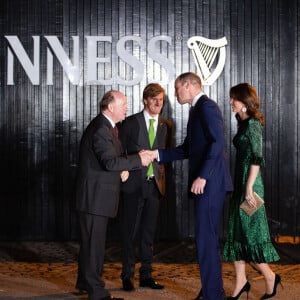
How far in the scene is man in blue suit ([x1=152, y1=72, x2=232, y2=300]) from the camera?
18.5 ft

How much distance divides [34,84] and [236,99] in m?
3.88

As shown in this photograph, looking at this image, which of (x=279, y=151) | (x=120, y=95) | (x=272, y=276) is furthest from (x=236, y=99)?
(x=279, y=151)

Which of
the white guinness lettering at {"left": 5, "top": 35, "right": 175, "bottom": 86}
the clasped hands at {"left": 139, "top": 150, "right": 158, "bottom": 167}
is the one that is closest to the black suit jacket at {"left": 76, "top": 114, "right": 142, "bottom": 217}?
the clasped hands at {"left": 139, "top": 150, "right": 158, "bottom": 167}

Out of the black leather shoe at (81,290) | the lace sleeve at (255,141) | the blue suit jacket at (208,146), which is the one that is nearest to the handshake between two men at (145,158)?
the blue suit jacket at (208,146)

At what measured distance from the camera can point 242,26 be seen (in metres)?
9.37

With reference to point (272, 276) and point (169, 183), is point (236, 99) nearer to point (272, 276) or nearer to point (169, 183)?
point (272, 276)

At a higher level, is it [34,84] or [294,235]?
[34,84]

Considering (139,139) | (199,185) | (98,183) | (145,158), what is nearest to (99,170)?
(98,183)

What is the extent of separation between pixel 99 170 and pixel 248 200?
1.19 meters

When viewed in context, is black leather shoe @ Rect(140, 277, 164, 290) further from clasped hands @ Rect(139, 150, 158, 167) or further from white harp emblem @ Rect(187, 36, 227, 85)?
white harp emblem @ Rect(187, 36, 227, 85)

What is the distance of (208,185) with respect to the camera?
5672mm

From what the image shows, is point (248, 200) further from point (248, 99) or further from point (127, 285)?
point (127, 285)

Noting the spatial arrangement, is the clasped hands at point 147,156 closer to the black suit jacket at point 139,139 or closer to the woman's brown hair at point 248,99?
the black suit jacket at point 139,139

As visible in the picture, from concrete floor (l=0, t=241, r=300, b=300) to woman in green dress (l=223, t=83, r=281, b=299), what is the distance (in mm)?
293
